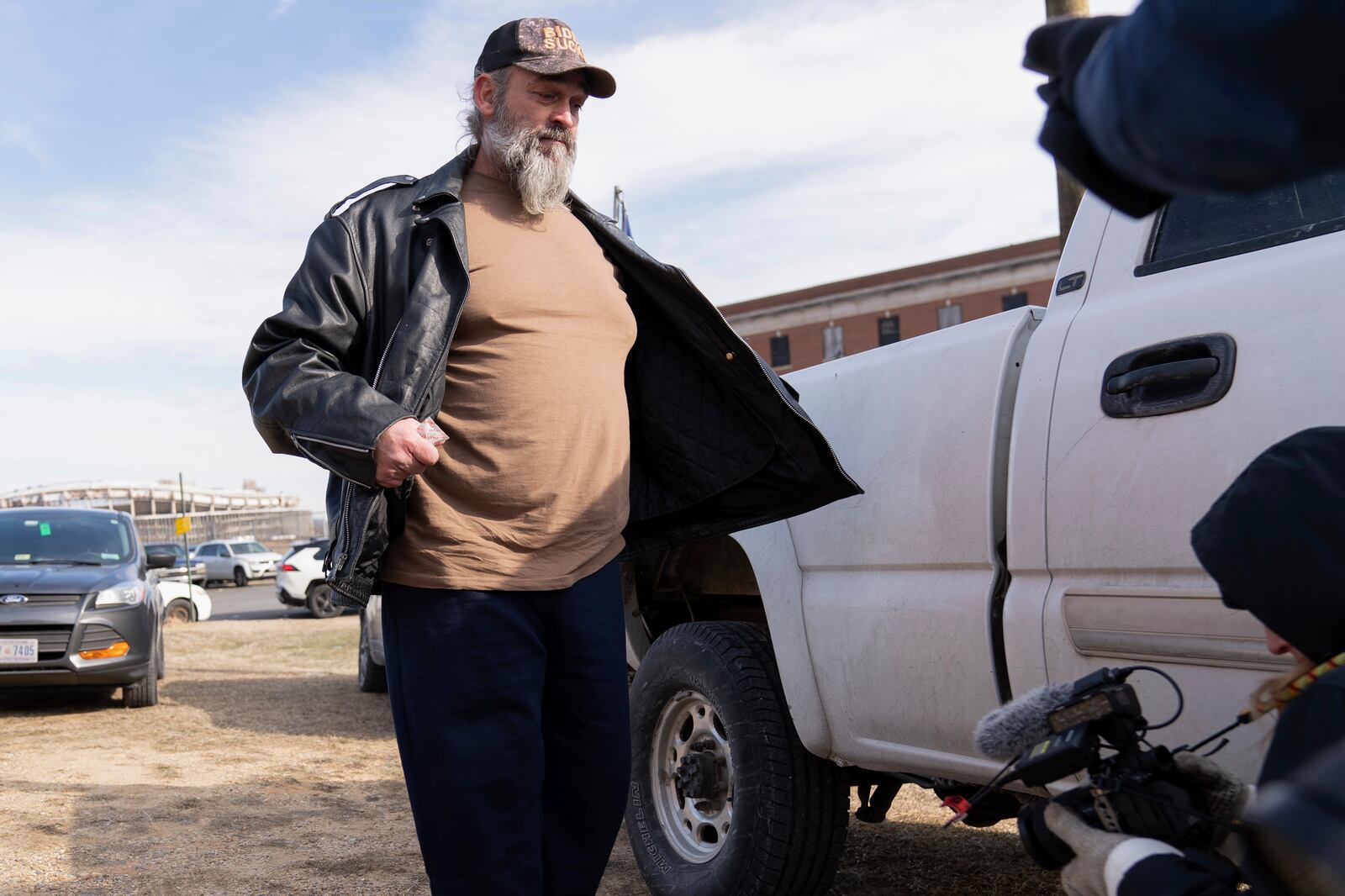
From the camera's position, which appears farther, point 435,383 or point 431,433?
point 435,383

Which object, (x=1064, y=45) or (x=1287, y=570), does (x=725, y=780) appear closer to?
(x=1287, y=570)

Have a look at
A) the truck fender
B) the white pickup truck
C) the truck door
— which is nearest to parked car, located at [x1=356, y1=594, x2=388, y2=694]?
the white pickup truck

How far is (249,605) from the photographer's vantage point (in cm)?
2620

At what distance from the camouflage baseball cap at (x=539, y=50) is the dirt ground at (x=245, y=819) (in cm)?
255

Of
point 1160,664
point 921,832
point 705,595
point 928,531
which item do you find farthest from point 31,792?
point 1160,664

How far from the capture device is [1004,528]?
2.57 metres

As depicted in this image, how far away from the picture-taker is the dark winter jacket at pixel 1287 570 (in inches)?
50.0

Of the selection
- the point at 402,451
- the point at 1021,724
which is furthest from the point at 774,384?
the point at 1021,724

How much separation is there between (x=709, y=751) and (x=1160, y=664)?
153cm

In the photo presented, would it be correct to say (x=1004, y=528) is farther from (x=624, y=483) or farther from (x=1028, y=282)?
(x=1028, y=282)

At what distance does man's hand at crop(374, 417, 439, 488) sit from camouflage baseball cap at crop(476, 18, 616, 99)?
896 mm

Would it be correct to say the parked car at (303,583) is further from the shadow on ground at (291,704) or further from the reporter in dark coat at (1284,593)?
the reporter in dark coat at (1284,593)

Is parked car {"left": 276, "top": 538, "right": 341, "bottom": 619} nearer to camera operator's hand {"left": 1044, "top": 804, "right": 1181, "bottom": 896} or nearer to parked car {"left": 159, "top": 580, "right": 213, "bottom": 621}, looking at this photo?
parked car {"left": 159, "top": 580, "right": 213, "bottom": 621}

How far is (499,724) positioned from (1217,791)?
1.28 m
